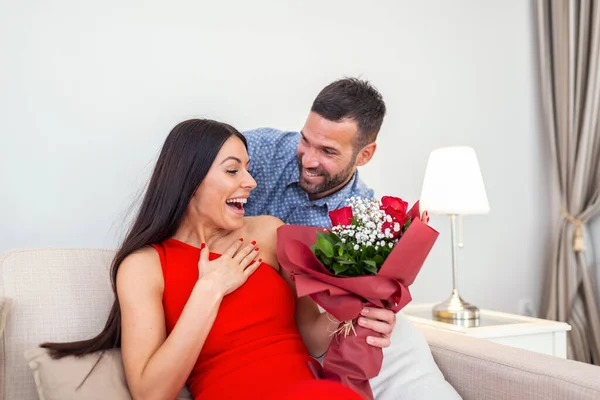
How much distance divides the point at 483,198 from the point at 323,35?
3.21ft

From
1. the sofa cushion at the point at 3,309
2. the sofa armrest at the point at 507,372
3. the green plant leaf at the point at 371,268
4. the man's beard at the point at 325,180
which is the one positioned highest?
the man's beard at the point at 325,180

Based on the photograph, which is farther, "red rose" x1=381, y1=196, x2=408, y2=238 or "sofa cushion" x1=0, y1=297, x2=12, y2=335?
"sofa cushion" x1=0, y1=297, x2=12, y2=335

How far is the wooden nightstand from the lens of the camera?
236cm

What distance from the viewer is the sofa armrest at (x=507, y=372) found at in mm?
1431

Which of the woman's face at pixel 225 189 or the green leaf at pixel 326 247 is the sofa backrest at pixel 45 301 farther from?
the green leaf at pixel 326 247

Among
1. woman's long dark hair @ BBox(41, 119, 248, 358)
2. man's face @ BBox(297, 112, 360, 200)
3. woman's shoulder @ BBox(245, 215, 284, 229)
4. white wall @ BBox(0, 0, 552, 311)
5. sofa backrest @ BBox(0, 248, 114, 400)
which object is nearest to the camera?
sofa backrest @ BBox(0, 248, 114, 400)

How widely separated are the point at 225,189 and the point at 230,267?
0.70 feet

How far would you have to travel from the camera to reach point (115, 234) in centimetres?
233

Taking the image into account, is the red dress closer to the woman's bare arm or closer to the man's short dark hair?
the woman's bare arm

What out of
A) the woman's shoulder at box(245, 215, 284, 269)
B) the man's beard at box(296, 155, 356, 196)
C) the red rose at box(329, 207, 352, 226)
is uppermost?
the red rose at box(329, 207, 352, 226)

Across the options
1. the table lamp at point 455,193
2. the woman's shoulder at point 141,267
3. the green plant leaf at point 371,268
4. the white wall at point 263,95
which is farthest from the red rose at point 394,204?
the white wall at point 263,95

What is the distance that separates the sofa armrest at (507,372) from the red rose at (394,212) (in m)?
0.48

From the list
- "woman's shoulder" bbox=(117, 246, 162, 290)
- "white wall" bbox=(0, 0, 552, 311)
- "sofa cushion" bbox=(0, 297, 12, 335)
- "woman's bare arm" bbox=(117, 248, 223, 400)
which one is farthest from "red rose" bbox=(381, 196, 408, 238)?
"white wall" bbox=(0, 0, 552, 311)

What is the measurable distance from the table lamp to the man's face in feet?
1.56
